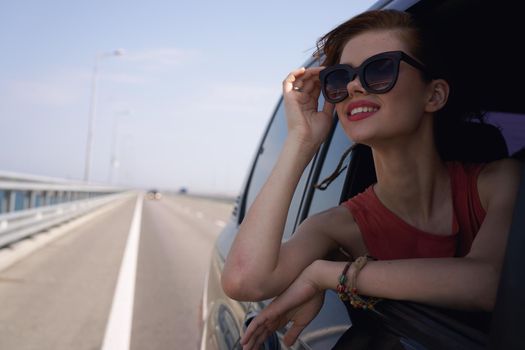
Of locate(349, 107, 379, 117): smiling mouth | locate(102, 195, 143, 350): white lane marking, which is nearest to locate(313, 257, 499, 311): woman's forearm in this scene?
locate(349, 107, 379, 117): smiling mouth

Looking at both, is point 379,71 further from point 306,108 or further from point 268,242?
point 268,242

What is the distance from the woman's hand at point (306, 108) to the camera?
6.59 ft

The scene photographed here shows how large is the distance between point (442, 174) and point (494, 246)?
552 mm

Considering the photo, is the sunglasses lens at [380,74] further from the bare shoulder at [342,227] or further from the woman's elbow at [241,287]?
the woman's elbow at [241,287]

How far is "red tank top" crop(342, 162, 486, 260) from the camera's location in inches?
66.2

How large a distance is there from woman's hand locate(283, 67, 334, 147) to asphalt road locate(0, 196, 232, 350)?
1.88 m

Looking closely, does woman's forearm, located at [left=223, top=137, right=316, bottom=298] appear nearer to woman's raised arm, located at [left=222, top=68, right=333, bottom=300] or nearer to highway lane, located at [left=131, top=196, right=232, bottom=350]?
woman's raised arm, located at [left=222, top=68, right=333, bottom=300]

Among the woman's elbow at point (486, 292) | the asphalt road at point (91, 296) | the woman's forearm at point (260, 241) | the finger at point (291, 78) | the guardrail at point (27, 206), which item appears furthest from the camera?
the guardrail at point (27, 206)

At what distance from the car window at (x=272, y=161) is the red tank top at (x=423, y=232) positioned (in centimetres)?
73

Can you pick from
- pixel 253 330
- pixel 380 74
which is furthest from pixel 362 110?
pixel 253 330

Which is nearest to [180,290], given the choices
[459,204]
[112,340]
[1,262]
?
[112,340]

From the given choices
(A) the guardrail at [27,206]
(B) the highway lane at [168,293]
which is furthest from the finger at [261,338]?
(A) the guardrail at [27,206]

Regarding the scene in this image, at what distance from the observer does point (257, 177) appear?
3.63m

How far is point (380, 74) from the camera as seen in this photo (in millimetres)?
1662
